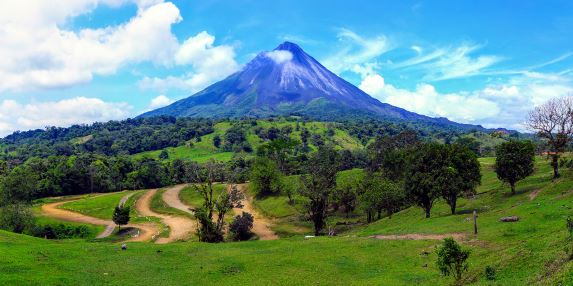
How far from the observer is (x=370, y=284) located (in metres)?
28.5

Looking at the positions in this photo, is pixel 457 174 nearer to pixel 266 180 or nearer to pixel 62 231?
pixel 266 180

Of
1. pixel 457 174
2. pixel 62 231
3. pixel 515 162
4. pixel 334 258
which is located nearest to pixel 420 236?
pixel 334 258

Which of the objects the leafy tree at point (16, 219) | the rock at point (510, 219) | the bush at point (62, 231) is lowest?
the bush at point (62, 231)

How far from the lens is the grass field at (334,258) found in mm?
25438

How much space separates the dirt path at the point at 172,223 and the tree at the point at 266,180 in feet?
76.9

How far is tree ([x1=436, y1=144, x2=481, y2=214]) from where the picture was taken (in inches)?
2069

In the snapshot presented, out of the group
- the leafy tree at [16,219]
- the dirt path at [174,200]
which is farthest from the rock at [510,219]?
the leafy tree at [16,219]

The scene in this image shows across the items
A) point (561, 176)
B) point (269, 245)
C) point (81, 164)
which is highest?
point (81, 164)

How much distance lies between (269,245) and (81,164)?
120m

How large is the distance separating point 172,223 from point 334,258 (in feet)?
175

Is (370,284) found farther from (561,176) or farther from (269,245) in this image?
(561,176)

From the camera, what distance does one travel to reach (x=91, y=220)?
89.9 metres

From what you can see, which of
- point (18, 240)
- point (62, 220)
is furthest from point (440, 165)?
point (62, 220)

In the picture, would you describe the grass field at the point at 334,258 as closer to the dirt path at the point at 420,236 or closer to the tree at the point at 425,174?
the dirt path at the point at 420,236
